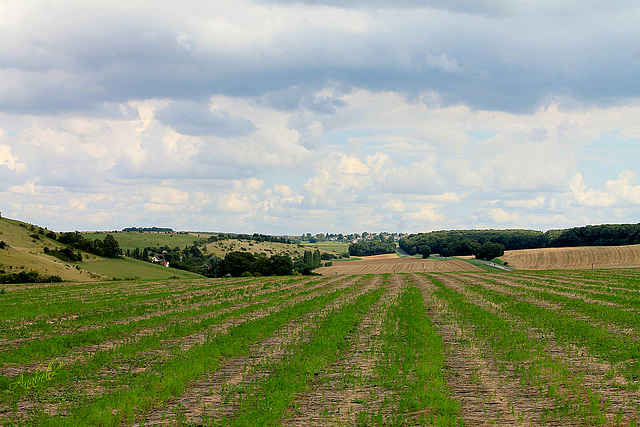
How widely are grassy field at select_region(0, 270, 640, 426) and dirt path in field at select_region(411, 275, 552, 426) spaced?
61 millimetres

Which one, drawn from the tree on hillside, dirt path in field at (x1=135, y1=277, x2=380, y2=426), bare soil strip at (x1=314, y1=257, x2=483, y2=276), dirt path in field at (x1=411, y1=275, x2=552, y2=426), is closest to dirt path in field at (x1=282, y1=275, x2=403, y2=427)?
dirt path in field at (x1=135, y1=277, x2=380, y2=426)

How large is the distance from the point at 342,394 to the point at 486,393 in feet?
14.0

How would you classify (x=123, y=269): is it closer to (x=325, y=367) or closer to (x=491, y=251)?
(x=491, y=251)

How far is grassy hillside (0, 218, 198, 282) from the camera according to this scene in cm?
8608

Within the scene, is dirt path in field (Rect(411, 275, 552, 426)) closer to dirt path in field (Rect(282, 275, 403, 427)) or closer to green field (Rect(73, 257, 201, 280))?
dirt path in field (Rect(282, 275, 403, 427))

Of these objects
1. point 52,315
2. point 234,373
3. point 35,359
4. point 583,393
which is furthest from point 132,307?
point 583,393

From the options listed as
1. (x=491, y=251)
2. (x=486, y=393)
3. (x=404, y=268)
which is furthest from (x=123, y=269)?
(x=486, y=393)

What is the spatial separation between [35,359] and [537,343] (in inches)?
833

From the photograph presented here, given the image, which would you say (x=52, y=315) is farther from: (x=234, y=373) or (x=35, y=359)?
(x=234, y=373)

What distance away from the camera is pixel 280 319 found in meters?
30.6

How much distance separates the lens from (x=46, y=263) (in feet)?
302

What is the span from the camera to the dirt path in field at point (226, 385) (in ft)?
43.8

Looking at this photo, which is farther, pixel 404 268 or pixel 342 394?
pixel 404 268

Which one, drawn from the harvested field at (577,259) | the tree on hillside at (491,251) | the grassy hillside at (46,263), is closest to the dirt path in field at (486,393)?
the grassy hillside at (46,263)
